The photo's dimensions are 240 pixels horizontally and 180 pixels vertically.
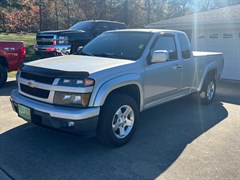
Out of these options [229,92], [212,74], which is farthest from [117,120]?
[229,92]

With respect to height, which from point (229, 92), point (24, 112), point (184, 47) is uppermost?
point (184, 47)

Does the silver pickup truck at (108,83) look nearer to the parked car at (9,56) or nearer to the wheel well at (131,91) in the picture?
the wheel well at (131,91)

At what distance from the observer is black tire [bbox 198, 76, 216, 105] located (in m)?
7.18

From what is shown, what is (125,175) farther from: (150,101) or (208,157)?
(150,101)

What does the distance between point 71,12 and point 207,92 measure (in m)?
22.2

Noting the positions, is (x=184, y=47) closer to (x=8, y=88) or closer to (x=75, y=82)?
(x=75, y=82)

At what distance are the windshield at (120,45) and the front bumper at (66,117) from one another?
147 centimetres

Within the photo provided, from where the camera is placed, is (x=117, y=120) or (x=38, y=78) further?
(x=117, y=120)

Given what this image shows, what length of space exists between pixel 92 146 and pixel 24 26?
861 inches

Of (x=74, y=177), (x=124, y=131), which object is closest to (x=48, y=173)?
(x=74, y=177)

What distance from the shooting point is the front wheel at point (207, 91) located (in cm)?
718

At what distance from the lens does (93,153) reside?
4250mm

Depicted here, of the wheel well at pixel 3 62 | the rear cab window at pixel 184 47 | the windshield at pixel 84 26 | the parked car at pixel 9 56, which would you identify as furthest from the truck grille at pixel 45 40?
the rear cab window at pixel 184 47

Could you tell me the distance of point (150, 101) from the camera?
5152mm
